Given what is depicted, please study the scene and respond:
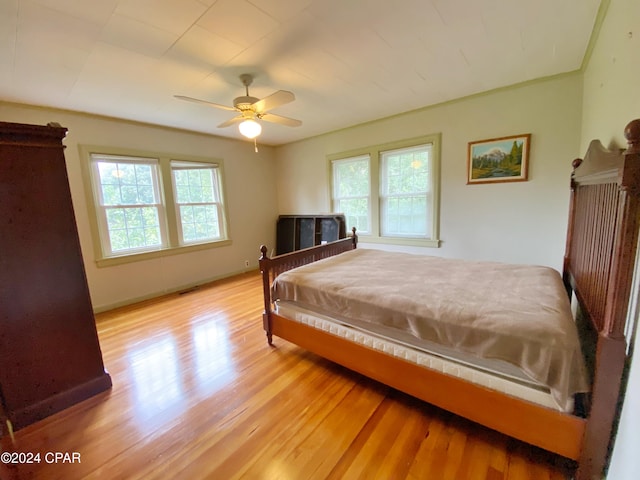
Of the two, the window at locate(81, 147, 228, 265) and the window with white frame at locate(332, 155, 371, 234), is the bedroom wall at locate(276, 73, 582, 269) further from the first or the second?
the window at locate(81, 147, 228, 265)

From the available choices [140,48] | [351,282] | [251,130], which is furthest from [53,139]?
[351,282]

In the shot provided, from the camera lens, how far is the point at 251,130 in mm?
2420

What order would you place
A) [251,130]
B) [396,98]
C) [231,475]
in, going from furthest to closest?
[396,98], [251,130], [231,475]

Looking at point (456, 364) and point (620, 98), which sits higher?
point (620, 98)

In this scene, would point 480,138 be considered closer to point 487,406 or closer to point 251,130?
point 251,130

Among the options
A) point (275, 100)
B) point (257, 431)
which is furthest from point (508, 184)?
point (257, 431)

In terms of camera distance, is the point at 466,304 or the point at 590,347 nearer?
the point at 590,347

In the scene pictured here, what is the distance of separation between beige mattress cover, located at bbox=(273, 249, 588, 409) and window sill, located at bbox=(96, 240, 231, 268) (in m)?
2.52

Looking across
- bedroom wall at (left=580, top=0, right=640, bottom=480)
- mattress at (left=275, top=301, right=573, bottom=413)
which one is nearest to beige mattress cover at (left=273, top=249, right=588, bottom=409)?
mattress at (left=275, top=301, right=573, bottom=413)

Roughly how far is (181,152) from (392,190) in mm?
3273

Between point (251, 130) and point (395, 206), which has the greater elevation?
point (251, 130)

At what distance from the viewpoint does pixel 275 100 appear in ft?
7.02

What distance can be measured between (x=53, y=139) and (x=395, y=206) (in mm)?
3601

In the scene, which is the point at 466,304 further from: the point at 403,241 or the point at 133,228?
the point at 133,228
